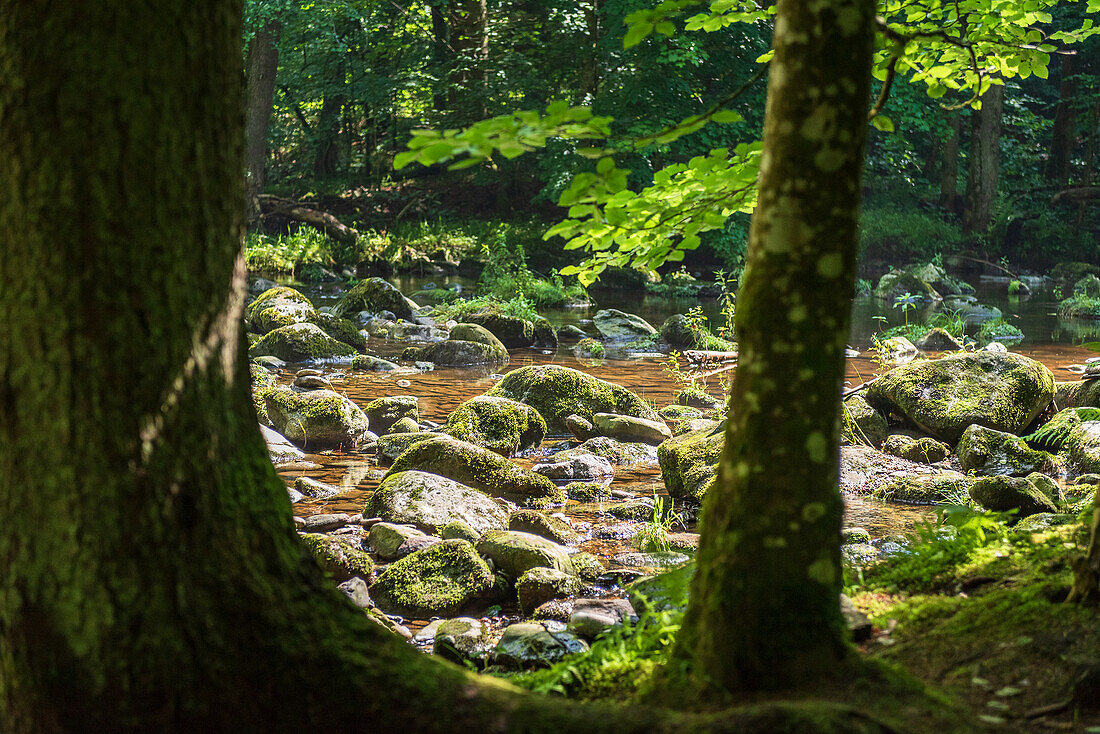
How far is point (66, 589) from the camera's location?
5.57 feet

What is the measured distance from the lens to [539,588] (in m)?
4.71

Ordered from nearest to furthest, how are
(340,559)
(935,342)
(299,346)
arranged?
(340,559) → (299,346) → (935,342)

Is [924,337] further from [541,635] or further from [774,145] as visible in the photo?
[774,145]

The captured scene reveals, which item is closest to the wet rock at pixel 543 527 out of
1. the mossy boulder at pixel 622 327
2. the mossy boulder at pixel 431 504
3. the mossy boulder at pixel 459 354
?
the mossy boulder at pixel 431 504

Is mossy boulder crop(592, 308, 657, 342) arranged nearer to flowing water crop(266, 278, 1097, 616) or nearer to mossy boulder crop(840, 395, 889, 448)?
flowing water crop(266, 278, 1097, 616)

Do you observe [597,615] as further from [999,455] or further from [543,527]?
[999,455]

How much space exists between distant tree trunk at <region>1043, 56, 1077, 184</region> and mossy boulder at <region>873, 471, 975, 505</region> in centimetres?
2703

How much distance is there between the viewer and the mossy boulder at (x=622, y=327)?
1530 cm

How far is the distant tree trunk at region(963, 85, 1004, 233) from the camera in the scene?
26562mm

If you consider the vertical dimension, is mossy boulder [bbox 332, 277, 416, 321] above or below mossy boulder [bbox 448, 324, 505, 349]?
above

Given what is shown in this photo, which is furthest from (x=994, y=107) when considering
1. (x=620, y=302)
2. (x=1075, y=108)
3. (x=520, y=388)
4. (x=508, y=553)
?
(x=508, y=553)

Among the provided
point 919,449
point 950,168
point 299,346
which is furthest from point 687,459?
point 950,168

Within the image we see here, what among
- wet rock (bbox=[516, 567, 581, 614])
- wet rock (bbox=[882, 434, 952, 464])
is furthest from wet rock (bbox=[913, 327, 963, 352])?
wet rock (bbox=[516, 567, 581, 614])

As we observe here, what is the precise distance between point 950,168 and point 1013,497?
27718mm
